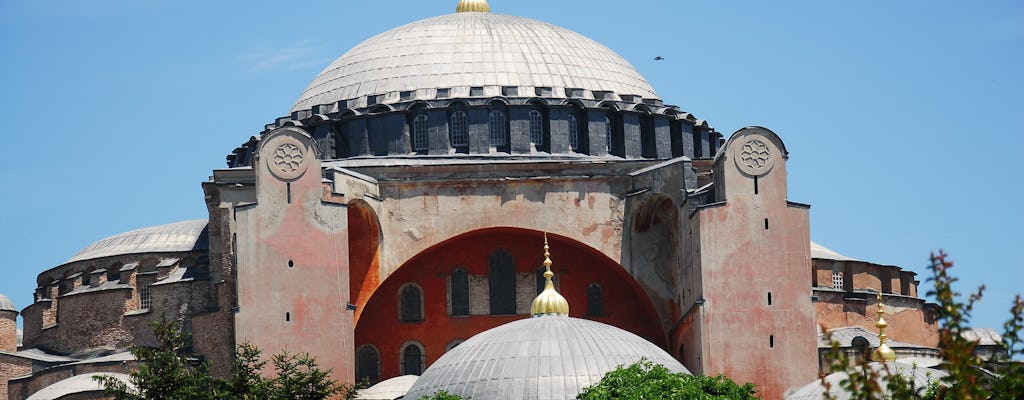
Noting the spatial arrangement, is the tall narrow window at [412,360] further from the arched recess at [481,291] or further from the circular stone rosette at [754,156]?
the circular stone rosette at [754,156]

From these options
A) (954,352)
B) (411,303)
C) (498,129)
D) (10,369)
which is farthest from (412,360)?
(954,352)

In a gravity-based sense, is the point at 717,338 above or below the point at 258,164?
below

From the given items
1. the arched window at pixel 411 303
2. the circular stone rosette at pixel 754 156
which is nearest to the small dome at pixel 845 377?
the circular stone rosette at pixel 754 156

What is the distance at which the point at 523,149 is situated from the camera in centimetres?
5941

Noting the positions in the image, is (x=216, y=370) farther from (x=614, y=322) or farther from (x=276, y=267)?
(x=614, y=322)

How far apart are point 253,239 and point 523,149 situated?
943cm

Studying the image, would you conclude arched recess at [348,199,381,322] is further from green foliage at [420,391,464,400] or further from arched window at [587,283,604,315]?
green foliage at [420,391,464,400]

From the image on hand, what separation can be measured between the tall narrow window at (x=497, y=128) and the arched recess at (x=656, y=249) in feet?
17.1

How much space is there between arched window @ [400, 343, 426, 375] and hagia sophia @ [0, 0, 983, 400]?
0.17 feet

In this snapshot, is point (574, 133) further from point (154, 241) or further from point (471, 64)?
point (154, 241)

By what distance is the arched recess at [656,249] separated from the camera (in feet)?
185

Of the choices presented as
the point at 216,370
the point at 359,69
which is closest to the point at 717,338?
the point at 216,370

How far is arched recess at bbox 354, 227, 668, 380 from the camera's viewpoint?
56531 mm

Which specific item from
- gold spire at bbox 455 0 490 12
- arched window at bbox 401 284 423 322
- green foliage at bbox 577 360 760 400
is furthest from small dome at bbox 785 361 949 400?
gold spire at bbox 455 0 490 12
